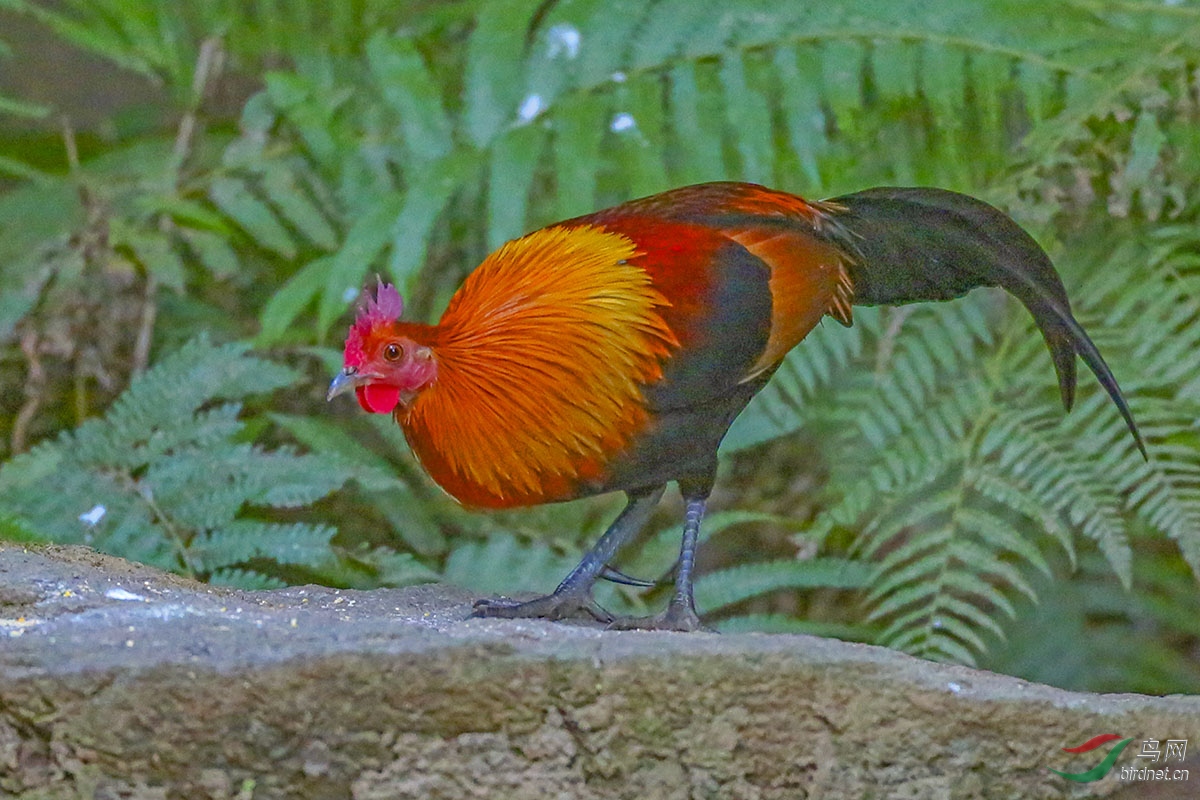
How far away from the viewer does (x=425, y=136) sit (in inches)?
128

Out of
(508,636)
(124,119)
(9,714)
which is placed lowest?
(9,714)

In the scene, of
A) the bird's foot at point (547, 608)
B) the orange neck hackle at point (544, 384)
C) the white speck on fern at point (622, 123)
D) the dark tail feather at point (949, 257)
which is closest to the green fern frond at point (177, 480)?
the bird's foot at point (547, 608)

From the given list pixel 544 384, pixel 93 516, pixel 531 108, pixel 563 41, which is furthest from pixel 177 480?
pixel 563 41

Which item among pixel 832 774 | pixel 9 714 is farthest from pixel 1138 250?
pixel 9 714

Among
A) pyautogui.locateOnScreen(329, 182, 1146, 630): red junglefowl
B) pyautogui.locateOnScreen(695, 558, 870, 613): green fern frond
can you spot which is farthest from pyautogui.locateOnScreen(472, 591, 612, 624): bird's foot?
pyautogui.locateOnScreen(695, 558, 870, 613): green fern frond

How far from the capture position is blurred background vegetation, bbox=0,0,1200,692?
281cm

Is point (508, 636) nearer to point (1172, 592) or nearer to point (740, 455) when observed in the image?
point (740, 455)

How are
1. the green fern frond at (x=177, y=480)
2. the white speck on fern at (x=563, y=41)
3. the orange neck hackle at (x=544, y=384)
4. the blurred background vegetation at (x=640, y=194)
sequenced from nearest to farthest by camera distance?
the orange neck hackle at (x=544, y=384) < the green fern frond at (x=177, y=480) < the blurred background vegetation at (x=640, y=194) < the white speck on fern at (x=563, y=41)

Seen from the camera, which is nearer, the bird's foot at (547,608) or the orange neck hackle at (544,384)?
the orange neck hackle at (544,384)

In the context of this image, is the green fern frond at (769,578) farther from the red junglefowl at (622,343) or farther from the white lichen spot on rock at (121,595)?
the white lichen spot on rock at (121,595)

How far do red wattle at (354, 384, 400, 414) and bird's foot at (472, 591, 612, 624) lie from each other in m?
0.34

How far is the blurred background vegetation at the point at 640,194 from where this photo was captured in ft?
9.21

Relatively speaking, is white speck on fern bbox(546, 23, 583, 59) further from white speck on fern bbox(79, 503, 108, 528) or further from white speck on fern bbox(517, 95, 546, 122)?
white speck on fern bbox(79, 503, 108, 528)

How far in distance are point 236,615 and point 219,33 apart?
2.63 metres
